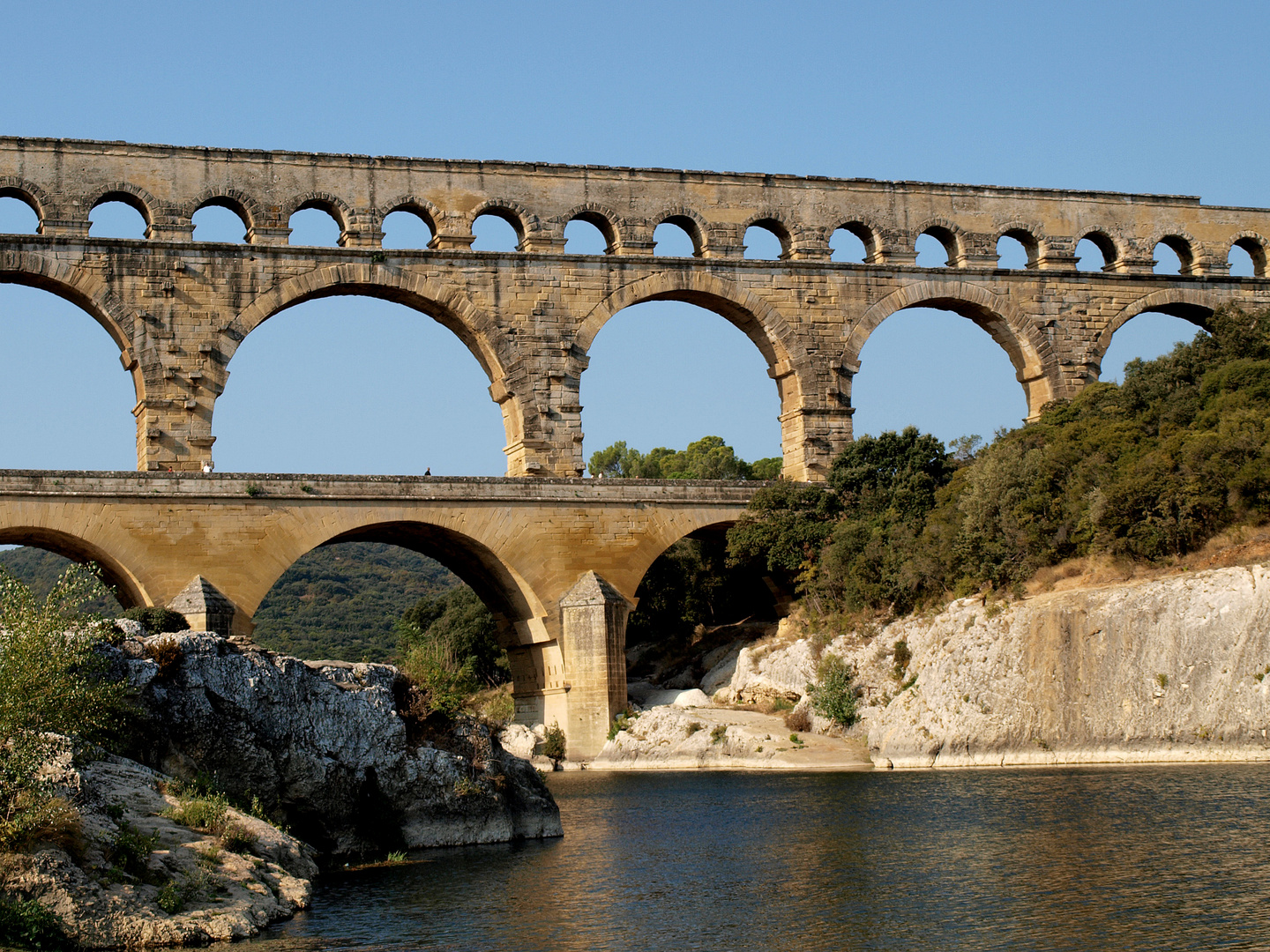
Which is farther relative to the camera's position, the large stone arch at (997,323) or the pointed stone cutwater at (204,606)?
the large stone arch at (997,323)

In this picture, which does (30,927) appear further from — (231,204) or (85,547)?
(231,204)

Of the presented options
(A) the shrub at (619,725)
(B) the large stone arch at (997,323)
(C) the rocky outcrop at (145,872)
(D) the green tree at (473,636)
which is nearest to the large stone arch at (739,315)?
(B) the large stone arch at (997,323)

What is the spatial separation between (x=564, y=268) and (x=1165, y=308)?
1752 cm

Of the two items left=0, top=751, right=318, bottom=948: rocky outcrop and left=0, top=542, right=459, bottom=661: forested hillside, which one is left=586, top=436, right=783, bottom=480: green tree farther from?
left=0, top=751, right=318, bottom=948: rocky outcrop

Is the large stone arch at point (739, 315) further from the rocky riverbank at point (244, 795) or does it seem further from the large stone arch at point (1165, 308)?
the rocky riverbank at point (244, 795)

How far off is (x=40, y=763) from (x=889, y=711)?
20742 millimetres

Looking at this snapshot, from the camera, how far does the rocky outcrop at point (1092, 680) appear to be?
78.9ft

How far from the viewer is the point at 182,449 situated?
33.7 m

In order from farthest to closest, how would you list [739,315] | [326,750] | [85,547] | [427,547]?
[739,315]
[427,547]
[85,547]
[326,750]

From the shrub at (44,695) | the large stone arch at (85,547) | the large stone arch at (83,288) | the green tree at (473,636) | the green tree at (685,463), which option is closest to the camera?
the shrub at (44,695)

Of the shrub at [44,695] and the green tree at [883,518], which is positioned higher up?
the green tree at [883,518]

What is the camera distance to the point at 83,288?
1329 inches

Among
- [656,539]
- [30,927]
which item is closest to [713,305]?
[656,539]

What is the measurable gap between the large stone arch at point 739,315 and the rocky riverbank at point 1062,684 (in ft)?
24.3
